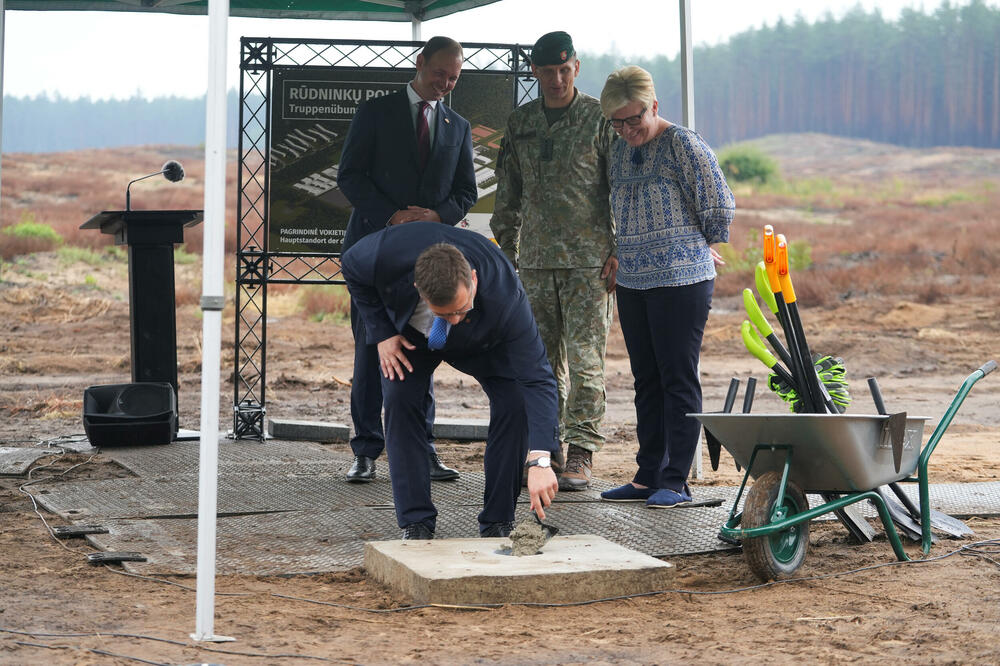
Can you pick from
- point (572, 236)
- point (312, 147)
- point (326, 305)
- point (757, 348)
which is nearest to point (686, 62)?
point (572, 236)

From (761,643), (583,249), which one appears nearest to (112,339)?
(583,249)

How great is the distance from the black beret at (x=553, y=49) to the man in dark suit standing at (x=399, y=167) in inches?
16.2

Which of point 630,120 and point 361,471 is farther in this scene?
point 361,471

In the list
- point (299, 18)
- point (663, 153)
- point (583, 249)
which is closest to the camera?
point (663, 153)

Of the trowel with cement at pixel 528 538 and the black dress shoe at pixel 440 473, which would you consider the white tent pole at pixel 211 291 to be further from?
the black dress shoe at pixel 440 473

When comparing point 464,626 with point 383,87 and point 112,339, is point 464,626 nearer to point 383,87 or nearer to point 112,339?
point 383,87

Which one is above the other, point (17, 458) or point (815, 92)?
point (815, 92)

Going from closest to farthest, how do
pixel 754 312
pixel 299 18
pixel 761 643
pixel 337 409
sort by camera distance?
pixel 761 643
pixel 754 312
pixel 299 18
pixel 337 409

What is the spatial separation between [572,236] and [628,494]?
1.22 m

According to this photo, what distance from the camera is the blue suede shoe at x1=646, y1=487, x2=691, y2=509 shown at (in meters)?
5.12

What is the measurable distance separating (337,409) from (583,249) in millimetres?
5605

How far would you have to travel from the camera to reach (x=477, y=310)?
402cm

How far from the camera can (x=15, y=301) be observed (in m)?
19.2

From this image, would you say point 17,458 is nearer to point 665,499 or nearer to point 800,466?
point 665,499
